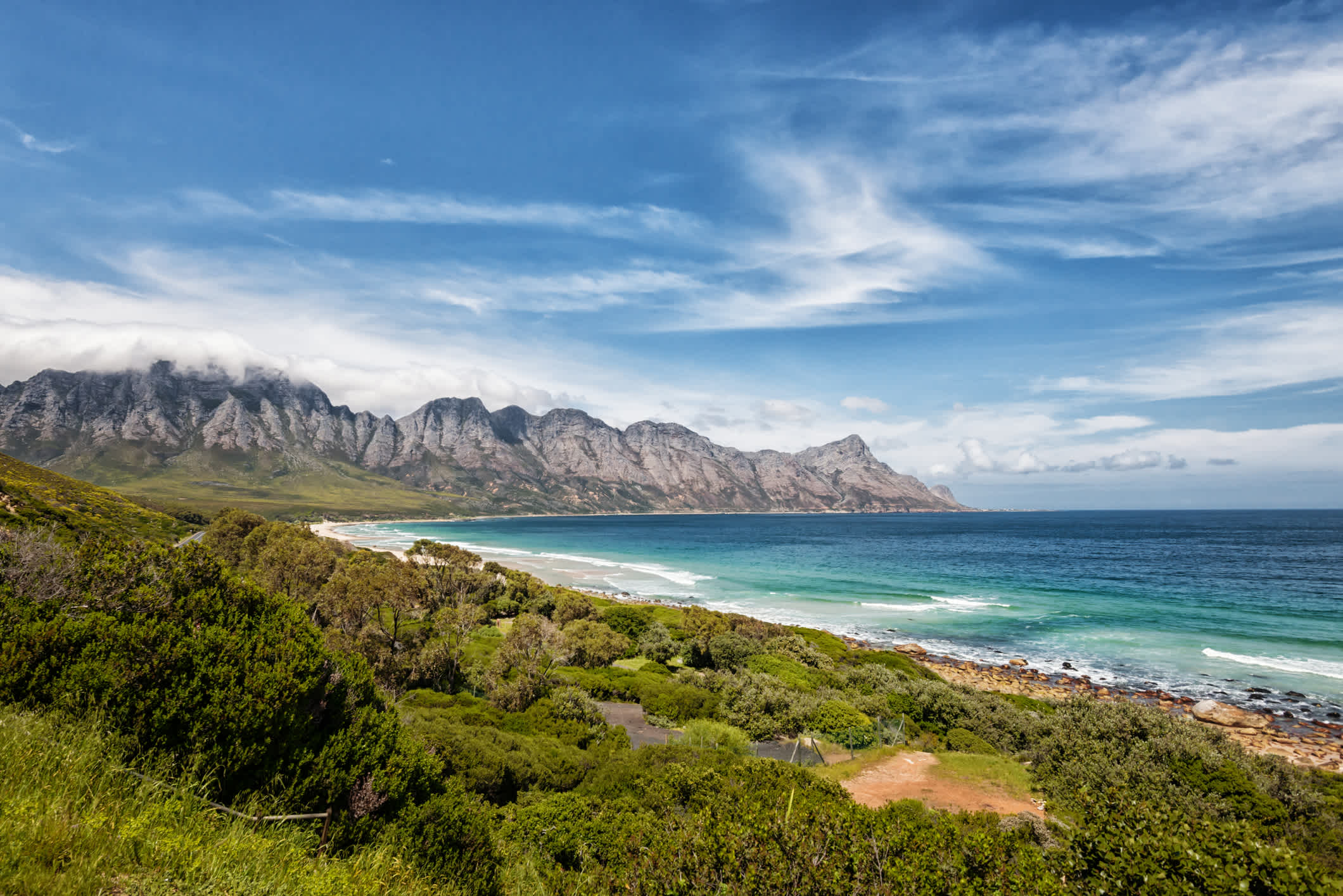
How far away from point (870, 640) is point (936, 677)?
13024 millimetres

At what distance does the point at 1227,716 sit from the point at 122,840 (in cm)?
4770

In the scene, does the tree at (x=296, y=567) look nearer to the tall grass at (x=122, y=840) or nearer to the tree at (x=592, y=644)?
the tree at (x=592, y=644)

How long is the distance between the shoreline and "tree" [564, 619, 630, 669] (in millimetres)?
20970

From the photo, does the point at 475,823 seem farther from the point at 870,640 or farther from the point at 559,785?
the point at 870,640

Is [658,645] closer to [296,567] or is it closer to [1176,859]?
[296,567]

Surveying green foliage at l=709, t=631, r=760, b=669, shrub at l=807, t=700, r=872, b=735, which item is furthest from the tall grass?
green foliage at l=709, t=631, r=760, b=669

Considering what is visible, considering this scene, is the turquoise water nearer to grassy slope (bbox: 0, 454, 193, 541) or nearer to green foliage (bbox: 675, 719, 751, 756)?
green foliage (bbox: 675, 719, 751, 756)

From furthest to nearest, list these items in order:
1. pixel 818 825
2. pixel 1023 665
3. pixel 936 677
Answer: pixel 1023 665 < pixel 936 677 < pixel 818 825

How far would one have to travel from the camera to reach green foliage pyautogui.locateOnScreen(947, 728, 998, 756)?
79.2ft

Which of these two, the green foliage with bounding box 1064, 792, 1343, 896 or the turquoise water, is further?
the turquoise water

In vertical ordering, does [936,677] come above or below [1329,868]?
below

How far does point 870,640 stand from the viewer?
51.2 m

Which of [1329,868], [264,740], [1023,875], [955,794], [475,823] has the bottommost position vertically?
[955,794]

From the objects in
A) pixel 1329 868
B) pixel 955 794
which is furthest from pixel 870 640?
pixel 1329 868
